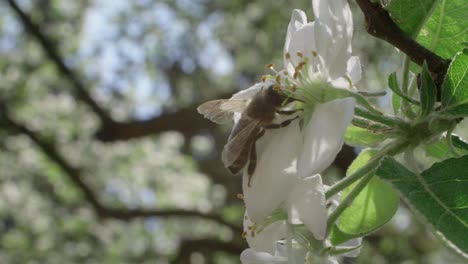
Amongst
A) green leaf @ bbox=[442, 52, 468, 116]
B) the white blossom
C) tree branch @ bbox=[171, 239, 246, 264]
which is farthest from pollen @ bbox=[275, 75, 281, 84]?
tree branch @ bbox=[171, 239, 246, 264]

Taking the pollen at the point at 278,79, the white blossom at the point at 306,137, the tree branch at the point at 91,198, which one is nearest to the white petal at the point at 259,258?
the white blossom at the point at 306,137

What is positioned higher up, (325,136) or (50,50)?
(325,136)

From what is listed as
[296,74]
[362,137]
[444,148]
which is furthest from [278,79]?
[444,148]

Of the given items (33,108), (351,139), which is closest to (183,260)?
(33,108)

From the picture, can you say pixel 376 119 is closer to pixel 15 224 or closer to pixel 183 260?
pixel 183 260

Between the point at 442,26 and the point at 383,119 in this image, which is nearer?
the point at 383,119

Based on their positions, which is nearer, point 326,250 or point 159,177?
point 326,250

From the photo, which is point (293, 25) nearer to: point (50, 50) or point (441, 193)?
point (441, 193)
